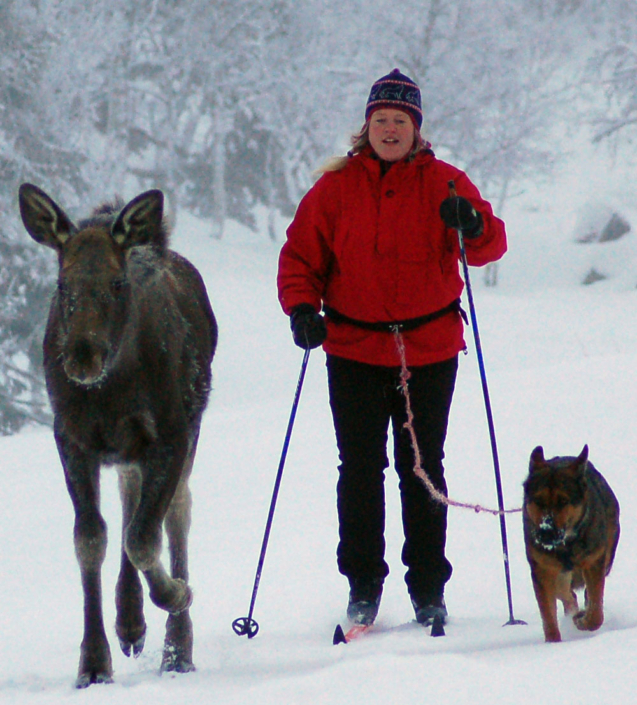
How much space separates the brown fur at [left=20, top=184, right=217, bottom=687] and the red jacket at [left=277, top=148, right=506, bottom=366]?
0.97m

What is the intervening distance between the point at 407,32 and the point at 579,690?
40269 mm

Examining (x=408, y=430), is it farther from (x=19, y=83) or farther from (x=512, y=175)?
(x=512, y=175)

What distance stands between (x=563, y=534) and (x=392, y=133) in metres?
2.10

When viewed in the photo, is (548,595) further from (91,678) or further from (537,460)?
(91,678)

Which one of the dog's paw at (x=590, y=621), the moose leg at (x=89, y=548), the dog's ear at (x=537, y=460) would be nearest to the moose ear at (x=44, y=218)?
the moose leg at (x=89, y=548)

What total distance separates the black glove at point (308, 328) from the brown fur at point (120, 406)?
2.35 feet

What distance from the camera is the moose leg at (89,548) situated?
4098 millimetres

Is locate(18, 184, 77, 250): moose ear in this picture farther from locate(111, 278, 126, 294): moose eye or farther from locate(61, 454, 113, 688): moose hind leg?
locate(61, 454, 113, 688): moose hind leg

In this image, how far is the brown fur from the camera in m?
3.98

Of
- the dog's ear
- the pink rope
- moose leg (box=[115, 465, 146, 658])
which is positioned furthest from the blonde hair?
moose leg (box=[115, 465, 146, 658])

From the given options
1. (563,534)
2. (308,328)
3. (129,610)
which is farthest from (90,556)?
(563,534)

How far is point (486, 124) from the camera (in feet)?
138

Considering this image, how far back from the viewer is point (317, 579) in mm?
6309

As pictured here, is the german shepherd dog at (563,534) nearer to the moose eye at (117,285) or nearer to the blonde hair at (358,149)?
the blonde hair at (358,149)
